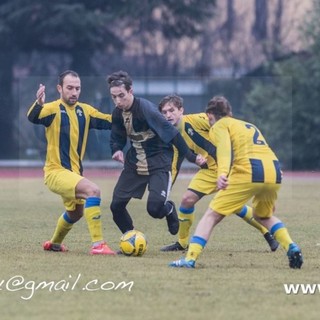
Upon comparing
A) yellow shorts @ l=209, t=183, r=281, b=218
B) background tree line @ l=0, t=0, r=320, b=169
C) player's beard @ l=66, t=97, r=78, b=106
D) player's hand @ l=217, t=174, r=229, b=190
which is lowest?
background tree line @ l=0, t=0, r=320, b=169

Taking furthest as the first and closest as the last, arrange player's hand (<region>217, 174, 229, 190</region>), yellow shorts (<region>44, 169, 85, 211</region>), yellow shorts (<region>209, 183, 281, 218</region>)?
yellow shorts (<region>44, 169, 85, 211</region>) < yellow shorts (<region>209, 183, 281, 218</region>) < player's hand (<region>217, 174, 229, 190</region>)

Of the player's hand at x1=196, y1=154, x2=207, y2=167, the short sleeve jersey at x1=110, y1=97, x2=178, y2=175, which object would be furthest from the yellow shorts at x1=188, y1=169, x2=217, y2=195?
the player's hand at x1=196, y1=154, x2=207, y2=167

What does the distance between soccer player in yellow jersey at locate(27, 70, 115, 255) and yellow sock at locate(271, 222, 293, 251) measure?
5.60ft

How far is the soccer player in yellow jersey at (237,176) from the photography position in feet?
29.2

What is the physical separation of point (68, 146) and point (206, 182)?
152 centimetres

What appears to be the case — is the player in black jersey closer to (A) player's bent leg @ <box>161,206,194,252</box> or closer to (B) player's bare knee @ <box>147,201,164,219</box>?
(B) player's bare knee @ <box>147,201,164,219</box>

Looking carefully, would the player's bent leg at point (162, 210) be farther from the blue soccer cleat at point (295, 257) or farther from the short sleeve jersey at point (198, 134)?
the blue soccer cleat at point (295, 257)

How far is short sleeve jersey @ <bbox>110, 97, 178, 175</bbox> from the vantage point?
10062 mm

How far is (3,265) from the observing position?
9.12m

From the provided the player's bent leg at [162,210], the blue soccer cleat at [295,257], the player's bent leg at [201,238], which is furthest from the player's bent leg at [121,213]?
the blue soccer cleat at [295,257]

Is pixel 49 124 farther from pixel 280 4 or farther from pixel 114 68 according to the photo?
pixel 280 4

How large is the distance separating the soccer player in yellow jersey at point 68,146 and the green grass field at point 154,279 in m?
0.28

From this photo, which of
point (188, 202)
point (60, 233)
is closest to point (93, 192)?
point (60, 233)

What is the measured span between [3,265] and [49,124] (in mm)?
1676
